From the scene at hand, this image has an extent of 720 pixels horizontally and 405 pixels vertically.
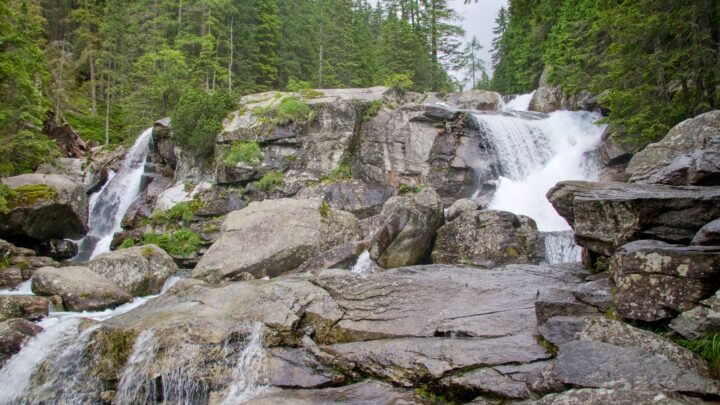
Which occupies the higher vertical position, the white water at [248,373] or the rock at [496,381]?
the rock at [496,381]

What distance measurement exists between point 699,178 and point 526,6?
491 centimetres

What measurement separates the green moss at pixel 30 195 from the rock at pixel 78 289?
673 centimetres

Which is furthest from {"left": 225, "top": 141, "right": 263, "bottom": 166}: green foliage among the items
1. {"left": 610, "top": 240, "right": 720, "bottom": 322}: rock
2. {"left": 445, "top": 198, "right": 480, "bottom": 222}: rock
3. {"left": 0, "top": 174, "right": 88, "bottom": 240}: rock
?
{"left": 610, "top": 240, "right": 720, "bottom": 322}: rock

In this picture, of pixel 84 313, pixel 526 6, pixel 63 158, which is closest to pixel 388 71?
pixel 63 158

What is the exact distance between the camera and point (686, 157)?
8.39m

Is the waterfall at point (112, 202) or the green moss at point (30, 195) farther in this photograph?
the waterfall at point (112, 202)

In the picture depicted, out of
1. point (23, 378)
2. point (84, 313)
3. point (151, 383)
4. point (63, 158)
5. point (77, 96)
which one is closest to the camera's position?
point (151, 383)

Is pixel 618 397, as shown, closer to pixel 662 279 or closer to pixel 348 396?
pixel 662 279

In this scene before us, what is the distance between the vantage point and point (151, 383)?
7.09m

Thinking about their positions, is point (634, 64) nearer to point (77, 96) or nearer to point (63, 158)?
point (63, 158)

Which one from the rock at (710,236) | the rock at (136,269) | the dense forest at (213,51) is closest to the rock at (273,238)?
the rock at (136,269)

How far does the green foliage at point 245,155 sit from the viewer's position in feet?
74.7

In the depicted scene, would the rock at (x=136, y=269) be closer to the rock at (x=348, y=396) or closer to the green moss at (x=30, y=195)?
the green moss at (x=30, y=195)

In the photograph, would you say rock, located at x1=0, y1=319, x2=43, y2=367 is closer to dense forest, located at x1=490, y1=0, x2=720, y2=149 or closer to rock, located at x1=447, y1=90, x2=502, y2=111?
dense forest, located at x1=490, y1=0, x2=720, y2=149
